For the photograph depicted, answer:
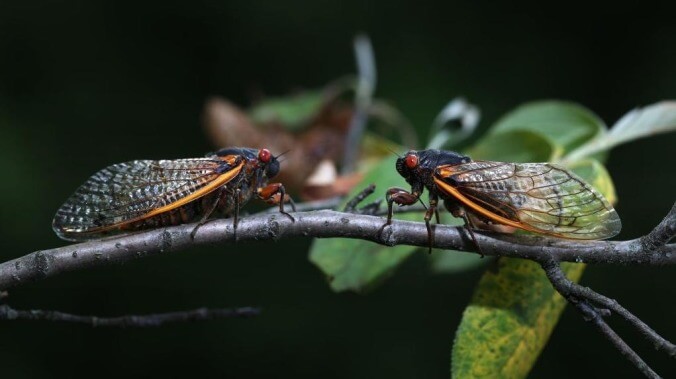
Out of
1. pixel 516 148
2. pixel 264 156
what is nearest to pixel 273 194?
pixel 264 156

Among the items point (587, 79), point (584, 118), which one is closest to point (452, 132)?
point (584, 118)

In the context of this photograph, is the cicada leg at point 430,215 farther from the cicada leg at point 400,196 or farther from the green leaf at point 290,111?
the green leaf at point 290,111

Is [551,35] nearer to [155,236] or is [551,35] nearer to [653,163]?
[653,163]

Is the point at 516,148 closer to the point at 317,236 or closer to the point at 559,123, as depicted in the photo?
the point at 559,123

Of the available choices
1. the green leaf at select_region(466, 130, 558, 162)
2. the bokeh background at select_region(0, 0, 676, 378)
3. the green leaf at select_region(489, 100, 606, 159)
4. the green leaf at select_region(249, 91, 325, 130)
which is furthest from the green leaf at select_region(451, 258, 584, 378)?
the bokeh background at select_region(0, 0, 676, 378)

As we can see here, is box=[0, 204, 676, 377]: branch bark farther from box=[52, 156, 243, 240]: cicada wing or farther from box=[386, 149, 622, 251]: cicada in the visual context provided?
box=[52, 156, 243, 240]: cicada wing

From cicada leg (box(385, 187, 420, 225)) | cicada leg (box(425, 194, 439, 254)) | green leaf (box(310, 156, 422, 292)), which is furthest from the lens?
green leaf (box(310, 156, 422, 292))

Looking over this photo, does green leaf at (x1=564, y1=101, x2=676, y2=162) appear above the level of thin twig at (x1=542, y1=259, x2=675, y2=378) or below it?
above
